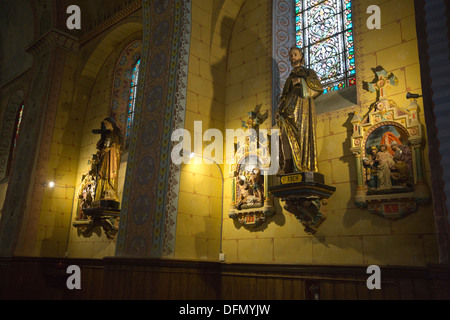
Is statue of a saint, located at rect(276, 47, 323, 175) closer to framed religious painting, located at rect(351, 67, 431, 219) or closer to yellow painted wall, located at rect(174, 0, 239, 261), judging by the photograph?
framed religious painting, located at rect(351, 67, 431, 219)

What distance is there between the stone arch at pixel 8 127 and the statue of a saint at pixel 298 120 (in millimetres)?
11702

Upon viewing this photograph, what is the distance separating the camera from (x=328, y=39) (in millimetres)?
7789

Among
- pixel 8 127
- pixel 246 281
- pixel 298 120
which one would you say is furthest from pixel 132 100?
pixel 246 281

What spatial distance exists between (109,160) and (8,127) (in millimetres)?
7297

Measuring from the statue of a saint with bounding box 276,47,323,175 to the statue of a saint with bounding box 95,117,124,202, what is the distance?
5029 mm

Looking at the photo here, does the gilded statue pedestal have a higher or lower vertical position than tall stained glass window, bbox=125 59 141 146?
lower

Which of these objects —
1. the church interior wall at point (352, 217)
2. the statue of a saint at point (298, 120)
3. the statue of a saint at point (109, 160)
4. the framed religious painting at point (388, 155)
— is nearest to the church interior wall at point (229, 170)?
the church interior wall at point (352, 217)

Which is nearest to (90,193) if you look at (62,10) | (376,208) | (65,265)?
(65,265)

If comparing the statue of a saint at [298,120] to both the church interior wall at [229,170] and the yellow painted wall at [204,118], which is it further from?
the yellow painted wall at [204,118]

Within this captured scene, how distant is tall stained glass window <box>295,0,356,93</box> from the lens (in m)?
7.40

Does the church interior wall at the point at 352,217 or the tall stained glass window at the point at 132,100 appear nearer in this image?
the church interior wall at the point at 352,217

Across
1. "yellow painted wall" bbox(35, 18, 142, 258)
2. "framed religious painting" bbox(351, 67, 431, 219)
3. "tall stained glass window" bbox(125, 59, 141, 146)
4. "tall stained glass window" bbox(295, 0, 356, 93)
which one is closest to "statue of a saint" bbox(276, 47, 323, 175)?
"framed religious painting" bbox(351, 67, 431, 219)

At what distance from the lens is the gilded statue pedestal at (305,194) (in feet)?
20.7

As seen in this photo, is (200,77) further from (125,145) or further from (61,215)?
(61,215)
